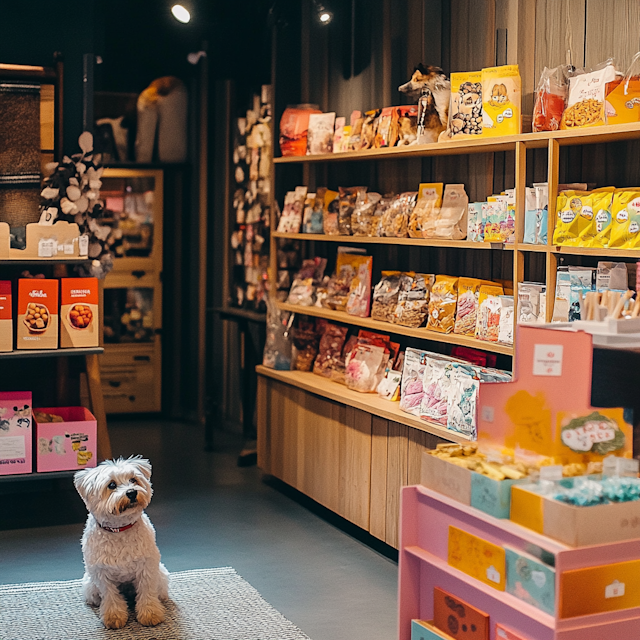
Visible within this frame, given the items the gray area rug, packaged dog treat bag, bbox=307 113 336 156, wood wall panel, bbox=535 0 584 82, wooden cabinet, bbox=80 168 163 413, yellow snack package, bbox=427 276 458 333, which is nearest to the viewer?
the gray area rug

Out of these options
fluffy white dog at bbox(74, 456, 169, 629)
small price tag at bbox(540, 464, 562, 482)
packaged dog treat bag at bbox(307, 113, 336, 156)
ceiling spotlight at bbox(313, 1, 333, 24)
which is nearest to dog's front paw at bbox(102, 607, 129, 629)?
fluffy white dog at bbox(74, 456, 169, 629)

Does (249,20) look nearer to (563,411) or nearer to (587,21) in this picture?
(587,21)

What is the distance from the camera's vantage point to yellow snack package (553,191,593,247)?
343 cm

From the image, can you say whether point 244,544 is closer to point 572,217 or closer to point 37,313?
point 37,313

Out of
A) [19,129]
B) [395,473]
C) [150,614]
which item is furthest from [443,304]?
[19,129]

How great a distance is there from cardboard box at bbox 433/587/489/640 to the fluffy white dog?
137 cm

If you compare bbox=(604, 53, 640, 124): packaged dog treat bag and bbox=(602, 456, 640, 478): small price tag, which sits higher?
bbox=(604, 53, 640, 124): packaged dog treat bag

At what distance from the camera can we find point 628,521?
2.40m

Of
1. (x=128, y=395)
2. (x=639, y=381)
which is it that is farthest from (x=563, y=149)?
(x=128, y=395)

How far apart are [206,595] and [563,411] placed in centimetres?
211

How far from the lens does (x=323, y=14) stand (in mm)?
5664

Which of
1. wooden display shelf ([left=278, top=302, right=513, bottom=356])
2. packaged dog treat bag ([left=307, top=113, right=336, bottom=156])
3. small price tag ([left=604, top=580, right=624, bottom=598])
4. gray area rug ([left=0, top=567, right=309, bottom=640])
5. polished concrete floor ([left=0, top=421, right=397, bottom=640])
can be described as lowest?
gray area rug ([left=0, top=567, right=309, bottom=640])

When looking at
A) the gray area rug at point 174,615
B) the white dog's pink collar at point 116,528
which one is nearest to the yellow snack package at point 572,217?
the gray area rug at point 174,615

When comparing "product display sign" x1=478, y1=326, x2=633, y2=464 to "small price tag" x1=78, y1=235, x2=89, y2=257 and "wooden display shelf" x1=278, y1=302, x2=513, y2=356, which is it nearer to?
"wooden display shelf" x1=278, y1=302, x2=513, y2=356
